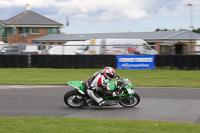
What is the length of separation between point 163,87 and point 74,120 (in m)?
8.02

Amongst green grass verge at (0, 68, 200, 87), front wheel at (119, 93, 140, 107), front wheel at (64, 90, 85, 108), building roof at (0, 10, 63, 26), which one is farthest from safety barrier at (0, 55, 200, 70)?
building roof at (0, 10, 63, 26)

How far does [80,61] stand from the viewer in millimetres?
22578

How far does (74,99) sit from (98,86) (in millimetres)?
953

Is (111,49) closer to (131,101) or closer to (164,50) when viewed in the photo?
(164,50)

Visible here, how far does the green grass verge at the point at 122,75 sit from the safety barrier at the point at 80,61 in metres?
0.62

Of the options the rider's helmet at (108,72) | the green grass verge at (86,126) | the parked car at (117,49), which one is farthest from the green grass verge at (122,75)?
the green grass verge at (86,126)

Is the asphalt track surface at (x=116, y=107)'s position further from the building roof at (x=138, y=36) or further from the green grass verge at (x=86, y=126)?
the building roof at (x=138, y=36)

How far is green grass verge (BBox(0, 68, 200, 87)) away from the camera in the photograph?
16.3 metres

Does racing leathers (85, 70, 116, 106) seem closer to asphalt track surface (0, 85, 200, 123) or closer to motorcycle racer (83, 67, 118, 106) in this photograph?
motorcycle racer (83, 67, 118, 106)

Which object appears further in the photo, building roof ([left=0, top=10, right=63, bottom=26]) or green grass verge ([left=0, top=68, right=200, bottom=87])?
building roof ([left=0, top=10, right=63, bottom=26])

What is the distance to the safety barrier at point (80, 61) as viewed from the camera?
21.3 meters

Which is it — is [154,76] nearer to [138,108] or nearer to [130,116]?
[138,108]

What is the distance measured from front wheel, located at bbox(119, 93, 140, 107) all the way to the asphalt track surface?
0.16 m

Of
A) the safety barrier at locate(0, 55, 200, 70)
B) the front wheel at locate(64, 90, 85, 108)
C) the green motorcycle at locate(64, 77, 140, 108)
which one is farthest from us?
the safety barrier at locate(0, 55, 200, 70)
